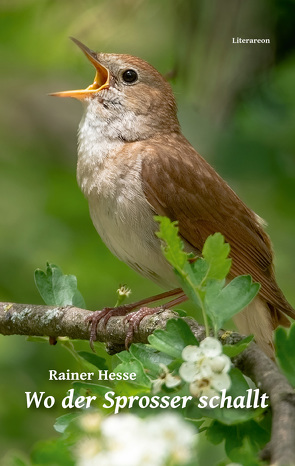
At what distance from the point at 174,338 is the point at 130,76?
2.67m

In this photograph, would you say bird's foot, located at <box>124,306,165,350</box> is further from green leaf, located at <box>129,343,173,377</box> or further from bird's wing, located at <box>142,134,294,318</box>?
bird's wing, located at <box>142,134,294,318</box>

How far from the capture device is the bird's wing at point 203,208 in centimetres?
390

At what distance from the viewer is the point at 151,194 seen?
389 cm

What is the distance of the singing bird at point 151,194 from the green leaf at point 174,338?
4.67 feet

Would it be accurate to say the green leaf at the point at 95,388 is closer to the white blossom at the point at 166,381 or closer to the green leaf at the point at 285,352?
the white blossom at the point at 166,381

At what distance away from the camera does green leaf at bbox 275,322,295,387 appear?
6.64 ft

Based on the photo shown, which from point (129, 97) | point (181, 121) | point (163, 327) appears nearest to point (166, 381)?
point (163, 327)

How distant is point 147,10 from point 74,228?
1.67m

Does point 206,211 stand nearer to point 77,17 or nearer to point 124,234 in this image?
point 124,234

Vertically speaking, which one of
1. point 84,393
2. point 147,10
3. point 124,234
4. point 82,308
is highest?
point 147,10

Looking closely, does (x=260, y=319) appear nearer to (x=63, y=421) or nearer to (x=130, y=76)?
(x=130, y=76)

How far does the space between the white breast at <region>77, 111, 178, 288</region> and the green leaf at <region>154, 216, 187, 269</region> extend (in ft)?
5.48

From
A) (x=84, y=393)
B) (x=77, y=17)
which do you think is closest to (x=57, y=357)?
(x=77, y=17)

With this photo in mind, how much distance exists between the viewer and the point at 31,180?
652cm
